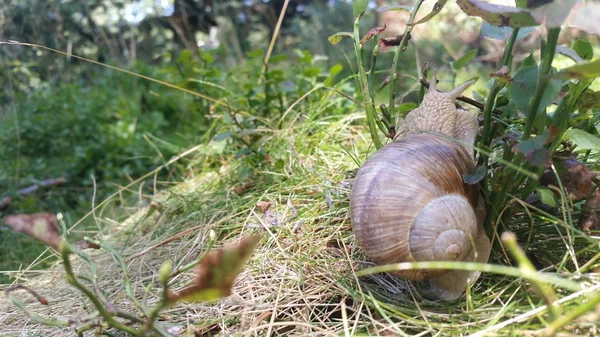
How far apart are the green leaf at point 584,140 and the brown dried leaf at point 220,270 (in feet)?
2.02

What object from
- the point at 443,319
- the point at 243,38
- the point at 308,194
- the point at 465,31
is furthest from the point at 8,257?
the point at 465,31

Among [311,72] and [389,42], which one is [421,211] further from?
[311,72]

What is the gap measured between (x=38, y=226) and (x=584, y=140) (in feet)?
2.94

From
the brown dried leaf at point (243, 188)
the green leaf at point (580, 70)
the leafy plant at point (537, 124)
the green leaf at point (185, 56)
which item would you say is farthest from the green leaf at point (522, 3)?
the green leaf at point (185, 56)

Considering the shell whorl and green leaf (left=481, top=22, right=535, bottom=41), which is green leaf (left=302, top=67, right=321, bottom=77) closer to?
green leaf (left=481, top=22, right=535, bottom=41)

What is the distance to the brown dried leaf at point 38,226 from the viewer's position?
60 centimetres

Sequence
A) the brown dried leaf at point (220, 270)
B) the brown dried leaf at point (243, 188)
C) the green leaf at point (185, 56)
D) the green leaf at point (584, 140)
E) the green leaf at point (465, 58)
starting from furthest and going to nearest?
the green leaf at point (185, 56)
the brown dried leaf at point (243, 188)
the green leaf at point (465, 58)
the green leaf at point (584, 140)
the brown dried leaf at point (220, 270)

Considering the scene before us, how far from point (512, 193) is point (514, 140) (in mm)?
165

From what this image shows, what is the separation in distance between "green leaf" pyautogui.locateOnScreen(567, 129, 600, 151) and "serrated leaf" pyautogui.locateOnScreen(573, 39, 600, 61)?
264mm

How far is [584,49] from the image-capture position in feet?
3.23

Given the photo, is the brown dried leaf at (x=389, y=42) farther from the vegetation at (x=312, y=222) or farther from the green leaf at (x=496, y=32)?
the green leaf at (x=496, y=32)

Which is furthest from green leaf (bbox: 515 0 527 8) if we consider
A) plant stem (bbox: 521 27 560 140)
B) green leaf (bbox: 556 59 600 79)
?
green leaf (bbox: 556 59 600 79)

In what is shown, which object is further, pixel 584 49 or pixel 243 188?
pixel 243 188

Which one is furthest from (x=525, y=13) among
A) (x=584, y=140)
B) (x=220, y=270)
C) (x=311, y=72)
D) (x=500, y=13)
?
(x=311, y=72)
